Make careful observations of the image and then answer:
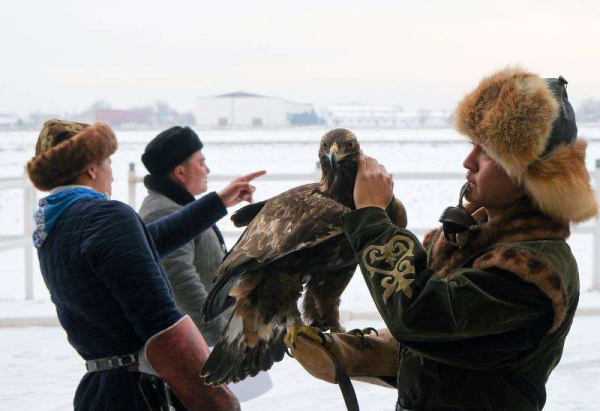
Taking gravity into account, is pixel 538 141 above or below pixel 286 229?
above

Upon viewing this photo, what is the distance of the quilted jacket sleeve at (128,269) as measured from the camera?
6.16 ft

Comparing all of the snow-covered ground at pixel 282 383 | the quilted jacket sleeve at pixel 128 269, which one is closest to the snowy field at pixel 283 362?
the snow-covered ground at pixel 282 383

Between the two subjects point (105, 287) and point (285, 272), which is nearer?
point (285, 272)

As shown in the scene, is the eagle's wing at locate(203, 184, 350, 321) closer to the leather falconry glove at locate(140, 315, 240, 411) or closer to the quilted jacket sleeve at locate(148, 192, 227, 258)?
the leather falconry glove at locate(140, 315, 240, 411)

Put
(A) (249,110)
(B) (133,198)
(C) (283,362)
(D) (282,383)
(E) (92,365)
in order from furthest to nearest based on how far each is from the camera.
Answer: (A) (249,110), (B) (133,198), (C) (283,362), (D) (282,383), (E) (92,365)

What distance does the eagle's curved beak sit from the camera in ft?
5.37

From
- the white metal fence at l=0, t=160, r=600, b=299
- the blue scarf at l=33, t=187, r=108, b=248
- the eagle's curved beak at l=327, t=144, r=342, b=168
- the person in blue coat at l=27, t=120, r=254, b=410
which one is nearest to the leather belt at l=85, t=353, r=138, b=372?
the person in blue coat at l=27, t=120, r=254, b=410

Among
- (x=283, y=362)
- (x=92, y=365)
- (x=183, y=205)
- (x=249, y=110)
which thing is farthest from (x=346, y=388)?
(x=249, y=110)

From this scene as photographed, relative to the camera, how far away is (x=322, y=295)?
1.68 metres

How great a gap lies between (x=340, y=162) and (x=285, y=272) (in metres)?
0.25

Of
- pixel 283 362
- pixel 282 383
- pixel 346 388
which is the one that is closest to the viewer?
pixel 346 388

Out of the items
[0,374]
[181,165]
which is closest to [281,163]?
[0,374]

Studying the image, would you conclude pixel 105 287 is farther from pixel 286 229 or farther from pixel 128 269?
pixel 286 229

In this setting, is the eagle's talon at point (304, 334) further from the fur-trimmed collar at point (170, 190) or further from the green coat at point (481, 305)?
the fur-trimmed collar at point (170, 190)
